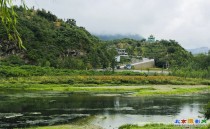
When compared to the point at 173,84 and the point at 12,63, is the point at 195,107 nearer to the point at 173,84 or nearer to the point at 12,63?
the point at 173,84

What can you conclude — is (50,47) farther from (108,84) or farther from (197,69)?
(197,69)

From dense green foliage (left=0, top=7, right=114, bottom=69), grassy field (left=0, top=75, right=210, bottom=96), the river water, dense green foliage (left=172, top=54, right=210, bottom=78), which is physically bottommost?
the river water

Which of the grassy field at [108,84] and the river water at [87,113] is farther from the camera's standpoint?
the grassy field at [108,84]

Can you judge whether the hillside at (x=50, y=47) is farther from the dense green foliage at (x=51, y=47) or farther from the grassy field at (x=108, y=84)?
the grassy field at (x=108, y=84)

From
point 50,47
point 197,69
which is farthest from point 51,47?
point 197,69

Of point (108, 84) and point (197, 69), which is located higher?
point (197, 69)

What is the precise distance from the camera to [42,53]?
416 feet

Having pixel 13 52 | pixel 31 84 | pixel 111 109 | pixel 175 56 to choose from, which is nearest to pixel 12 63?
pixel 13 52

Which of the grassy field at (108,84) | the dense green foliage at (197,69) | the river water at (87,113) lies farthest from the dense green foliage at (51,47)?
the river water at (87,113)

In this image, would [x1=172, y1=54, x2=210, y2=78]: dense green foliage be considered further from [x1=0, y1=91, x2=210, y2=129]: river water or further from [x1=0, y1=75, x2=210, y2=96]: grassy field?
[x1=0, y1=91, x2=210, y2=129]: river water

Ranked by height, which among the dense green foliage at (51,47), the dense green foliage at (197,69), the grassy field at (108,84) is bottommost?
the grassy field at (108,84)

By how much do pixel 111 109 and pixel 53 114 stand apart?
31.0ft

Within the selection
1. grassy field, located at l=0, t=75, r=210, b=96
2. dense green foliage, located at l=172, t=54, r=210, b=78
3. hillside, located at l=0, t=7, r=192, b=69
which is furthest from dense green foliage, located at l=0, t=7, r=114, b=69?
dense green foliage, located at l=172, t=54, r=210, b=78

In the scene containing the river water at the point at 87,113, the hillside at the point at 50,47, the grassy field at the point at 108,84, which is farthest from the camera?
the hillside at the point at 50,47
